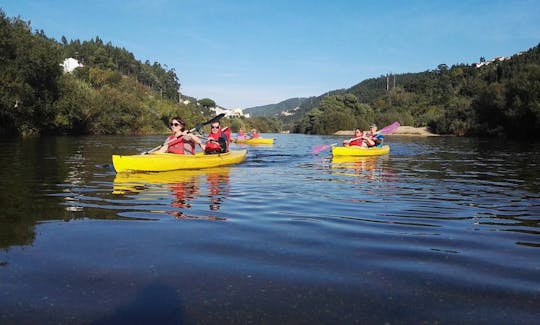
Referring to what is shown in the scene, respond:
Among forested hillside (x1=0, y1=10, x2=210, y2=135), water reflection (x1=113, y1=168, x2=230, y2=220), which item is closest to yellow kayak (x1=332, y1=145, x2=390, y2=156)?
water reflection (x1=113, y1=168, x2=230, y2=220)

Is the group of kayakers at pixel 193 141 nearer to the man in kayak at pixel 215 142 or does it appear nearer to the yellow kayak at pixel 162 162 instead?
the man in kayak at pixel 215 142

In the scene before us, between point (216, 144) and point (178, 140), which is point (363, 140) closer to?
point (216, 144)

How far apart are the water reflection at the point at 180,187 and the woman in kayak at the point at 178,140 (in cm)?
82

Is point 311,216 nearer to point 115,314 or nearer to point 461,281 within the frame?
point 461,281

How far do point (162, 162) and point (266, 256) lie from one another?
8.14 meters

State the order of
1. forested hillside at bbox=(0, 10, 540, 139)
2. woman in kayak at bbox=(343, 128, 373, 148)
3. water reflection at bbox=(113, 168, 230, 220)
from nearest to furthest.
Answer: water reflection at bbox=(113, 168, 230, 220) < woman in kayak at bbox=(343, 128, 373, 148) < forested hillside at bbox=(0, 10, 540, 139)

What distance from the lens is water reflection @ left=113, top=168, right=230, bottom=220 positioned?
7117mm

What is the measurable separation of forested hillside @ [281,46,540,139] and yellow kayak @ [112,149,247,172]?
123 ft

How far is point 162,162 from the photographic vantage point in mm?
11781

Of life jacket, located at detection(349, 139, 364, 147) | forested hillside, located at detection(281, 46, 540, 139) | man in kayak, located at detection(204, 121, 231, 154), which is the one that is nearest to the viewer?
man in kayak, located at detection(204, 121, 231, 154)

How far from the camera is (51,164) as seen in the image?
44.2 feet

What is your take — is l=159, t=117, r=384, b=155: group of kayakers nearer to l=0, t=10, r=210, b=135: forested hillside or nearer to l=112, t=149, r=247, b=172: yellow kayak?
l=112, t=149, r=247, b=172: yellow kayak

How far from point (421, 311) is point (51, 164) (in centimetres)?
1305

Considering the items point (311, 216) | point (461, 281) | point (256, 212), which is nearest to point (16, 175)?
point (256, 212)
